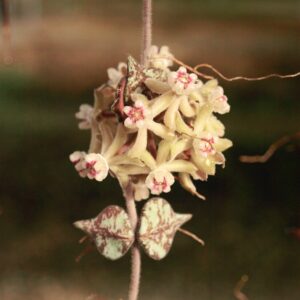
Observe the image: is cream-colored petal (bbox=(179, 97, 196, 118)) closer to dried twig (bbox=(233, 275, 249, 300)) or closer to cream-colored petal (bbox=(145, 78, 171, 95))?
cream-colored petal (bbox=(145, 78, 171, 95))

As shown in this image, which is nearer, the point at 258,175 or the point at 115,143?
the point at 115,143

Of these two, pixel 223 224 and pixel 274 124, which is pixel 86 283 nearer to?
pixel 223 224

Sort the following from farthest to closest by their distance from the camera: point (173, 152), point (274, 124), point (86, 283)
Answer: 1. point (274, 124)
2. point (86, 283)
3. point (173, 152)

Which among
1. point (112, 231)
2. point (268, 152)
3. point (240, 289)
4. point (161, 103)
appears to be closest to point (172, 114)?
point (161, 103)

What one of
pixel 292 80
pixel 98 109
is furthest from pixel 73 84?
pixel 98 109

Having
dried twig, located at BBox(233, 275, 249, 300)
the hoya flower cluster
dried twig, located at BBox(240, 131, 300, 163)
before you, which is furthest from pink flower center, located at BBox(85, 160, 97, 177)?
dried twig, located at BBox(233, 275, 249, 300)

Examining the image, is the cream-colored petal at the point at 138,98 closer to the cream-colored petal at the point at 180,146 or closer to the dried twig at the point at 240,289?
the cream-colored petal at the point at 180,146

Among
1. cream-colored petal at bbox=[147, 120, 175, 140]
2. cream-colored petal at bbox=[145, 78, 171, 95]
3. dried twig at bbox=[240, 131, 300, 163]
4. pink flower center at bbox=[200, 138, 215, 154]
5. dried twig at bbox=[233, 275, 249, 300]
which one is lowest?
dried twig at bbox=[233, 275, 249, 300]

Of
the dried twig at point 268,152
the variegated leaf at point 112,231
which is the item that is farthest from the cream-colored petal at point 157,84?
the dried twig at point 268,152
